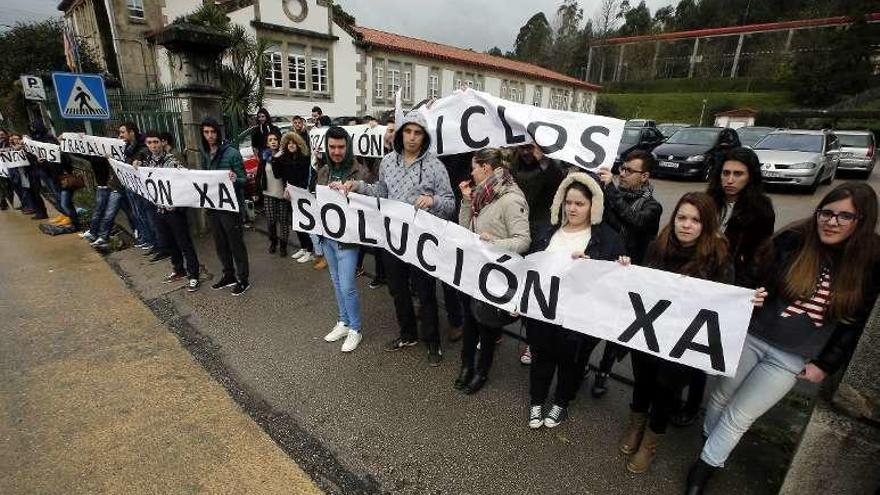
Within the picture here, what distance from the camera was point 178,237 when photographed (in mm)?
5090

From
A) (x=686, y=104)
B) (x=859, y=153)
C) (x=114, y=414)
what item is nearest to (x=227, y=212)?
(x=114, y=414)

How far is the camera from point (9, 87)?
19.9 meters

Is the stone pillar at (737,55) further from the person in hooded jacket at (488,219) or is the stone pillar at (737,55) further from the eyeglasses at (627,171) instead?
the person in hooded jacket at (488,219)

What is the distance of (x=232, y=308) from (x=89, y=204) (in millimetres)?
7055

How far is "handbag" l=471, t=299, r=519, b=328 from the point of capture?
303cm

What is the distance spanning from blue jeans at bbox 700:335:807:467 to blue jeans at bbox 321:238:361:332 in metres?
2.78

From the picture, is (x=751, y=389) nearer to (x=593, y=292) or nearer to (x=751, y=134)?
(x=593, y=292)

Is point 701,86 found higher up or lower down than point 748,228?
higher up

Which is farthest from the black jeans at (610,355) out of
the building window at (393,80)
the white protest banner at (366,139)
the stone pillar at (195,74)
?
the building window at (393,80)

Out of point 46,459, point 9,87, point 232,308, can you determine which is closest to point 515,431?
point 46,459

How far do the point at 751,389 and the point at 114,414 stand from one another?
4067 mm

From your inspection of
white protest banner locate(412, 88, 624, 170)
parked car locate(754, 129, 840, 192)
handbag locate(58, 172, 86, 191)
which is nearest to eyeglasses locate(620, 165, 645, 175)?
white protest banner locate(412, 88, 624, 170)

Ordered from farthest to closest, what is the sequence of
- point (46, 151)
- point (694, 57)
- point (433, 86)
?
1. point (694, 57)
2. point (433, 86)
3. point (46, 151)

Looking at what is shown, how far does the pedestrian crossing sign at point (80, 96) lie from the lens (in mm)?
6688
